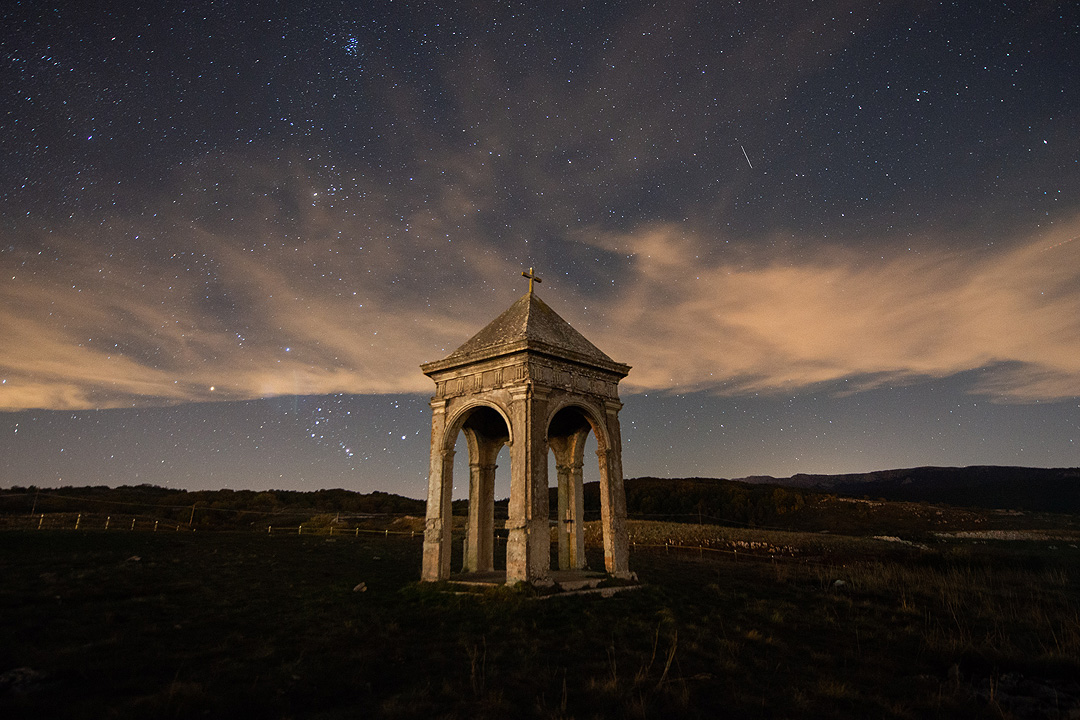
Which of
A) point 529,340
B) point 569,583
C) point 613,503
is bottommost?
point 569,583

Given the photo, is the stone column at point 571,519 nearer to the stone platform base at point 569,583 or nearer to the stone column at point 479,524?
the stone platform base at point 569,583

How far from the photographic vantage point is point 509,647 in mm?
8586

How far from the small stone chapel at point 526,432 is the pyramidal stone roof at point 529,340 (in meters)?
0.04

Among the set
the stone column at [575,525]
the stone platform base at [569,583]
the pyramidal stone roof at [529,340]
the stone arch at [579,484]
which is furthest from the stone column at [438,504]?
the stone column at [575,525]

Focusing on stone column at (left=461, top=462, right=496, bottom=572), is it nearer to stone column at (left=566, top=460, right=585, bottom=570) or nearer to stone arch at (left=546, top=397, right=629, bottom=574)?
stone arch at (left=546, top=397, right=629, bottom=574)

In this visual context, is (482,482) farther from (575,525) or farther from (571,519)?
(575,525)

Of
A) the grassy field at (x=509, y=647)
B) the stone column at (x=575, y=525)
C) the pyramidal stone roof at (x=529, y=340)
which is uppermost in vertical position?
the pyramidal stone roof at (x=529, y=340)

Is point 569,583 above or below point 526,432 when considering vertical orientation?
below

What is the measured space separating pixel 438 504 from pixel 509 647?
19.9ft

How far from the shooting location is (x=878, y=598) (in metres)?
13.9

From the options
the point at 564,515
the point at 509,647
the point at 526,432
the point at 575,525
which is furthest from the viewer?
A: the point at 564,515

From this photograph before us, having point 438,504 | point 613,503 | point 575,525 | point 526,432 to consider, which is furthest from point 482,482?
point 526,432

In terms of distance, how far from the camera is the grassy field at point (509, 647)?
6199 millimetres

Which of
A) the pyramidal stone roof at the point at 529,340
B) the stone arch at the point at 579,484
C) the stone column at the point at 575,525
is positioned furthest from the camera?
the stone column at the point at 575,525
